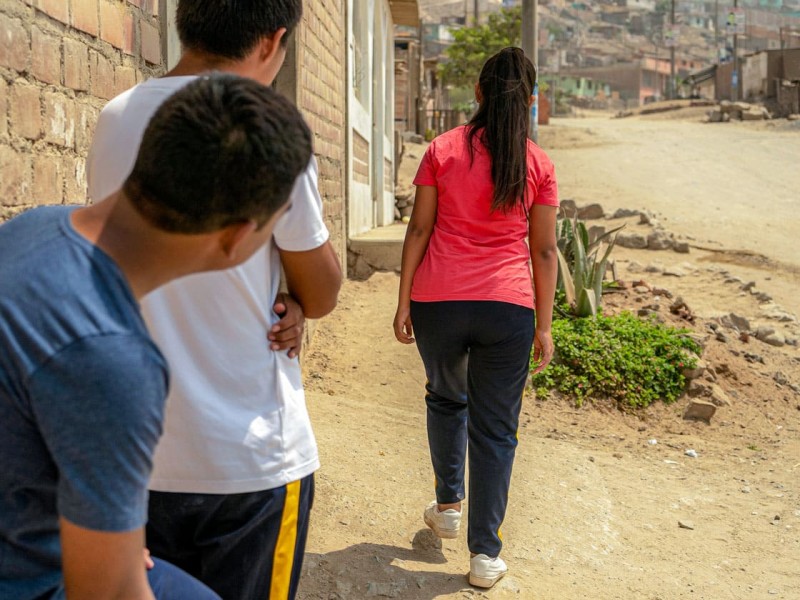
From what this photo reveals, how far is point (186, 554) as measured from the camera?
1.71m

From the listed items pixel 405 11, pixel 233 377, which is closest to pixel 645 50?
pixel 405 11

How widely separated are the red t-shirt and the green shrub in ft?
10.4

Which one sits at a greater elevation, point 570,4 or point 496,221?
point 570,4

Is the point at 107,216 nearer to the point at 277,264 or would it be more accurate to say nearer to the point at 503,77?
the point at 277,264

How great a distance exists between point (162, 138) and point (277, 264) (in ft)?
2.12

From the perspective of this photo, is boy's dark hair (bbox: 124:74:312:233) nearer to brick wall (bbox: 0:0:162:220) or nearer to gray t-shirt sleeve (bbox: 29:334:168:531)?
gray t-shirt sleeve (bbox: 29:334:168:531)

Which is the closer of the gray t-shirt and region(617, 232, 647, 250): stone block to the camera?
the gray t-shirt

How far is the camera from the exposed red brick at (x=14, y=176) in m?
2.26

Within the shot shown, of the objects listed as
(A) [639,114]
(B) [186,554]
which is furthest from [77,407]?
(A) [639,114]

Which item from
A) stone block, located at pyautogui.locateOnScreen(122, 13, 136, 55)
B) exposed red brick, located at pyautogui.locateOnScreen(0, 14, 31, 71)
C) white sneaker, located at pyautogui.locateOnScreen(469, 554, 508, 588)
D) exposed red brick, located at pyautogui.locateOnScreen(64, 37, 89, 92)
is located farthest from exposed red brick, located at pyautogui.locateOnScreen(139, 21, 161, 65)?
white sneaker, located at pyautogui.locateOnScreen(469, 554, 508, 588)

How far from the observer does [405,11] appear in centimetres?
1531

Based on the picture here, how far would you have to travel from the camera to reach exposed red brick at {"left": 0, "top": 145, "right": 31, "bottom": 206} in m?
2.26

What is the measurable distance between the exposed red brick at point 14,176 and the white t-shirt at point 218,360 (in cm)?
68

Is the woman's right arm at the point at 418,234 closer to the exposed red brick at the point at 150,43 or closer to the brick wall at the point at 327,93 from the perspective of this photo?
the exposed red brick at the point at 150,43
